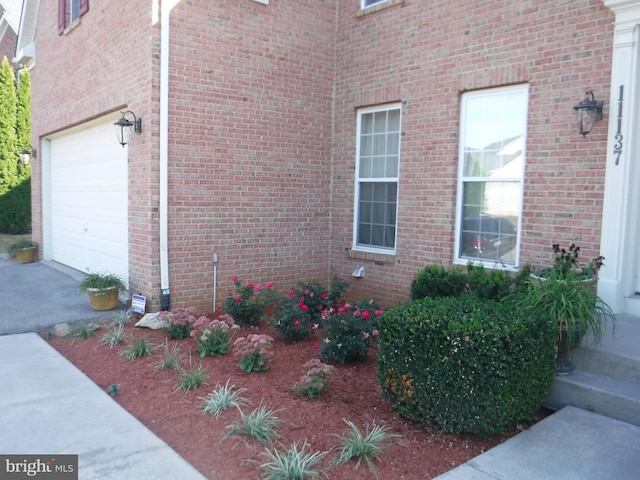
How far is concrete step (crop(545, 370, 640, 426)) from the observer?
4.07 m

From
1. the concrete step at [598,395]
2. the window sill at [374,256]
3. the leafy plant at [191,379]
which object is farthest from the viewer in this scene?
the window sill at [374,256]

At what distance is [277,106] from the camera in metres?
8.15

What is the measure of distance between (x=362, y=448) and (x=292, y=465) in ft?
1.78

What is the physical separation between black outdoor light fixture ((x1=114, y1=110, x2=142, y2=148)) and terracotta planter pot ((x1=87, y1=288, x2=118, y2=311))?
2109 mm

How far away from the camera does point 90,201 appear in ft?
32.6

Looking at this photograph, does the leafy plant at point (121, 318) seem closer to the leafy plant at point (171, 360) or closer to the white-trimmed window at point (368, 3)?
the leafy plant at point (171, 360)

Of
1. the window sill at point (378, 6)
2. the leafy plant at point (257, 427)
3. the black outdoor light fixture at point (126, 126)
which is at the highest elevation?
the window sill at point (378, 6)

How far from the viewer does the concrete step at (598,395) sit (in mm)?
4066

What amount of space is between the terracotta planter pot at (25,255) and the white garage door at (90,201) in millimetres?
439

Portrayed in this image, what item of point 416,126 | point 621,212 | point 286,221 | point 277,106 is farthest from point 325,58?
point 621,212

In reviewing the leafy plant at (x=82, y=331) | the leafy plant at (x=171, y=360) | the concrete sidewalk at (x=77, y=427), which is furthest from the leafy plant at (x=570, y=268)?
the leafy plant at (x=82, y=331)

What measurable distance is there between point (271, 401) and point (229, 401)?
0.38 metres

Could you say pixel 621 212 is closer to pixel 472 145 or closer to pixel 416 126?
pixel 472 145

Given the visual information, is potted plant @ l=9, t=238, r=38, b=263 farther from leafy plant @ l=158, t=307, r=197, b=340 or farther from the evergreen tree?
leafy plant @ l=158, t=307, r=197, b=340
